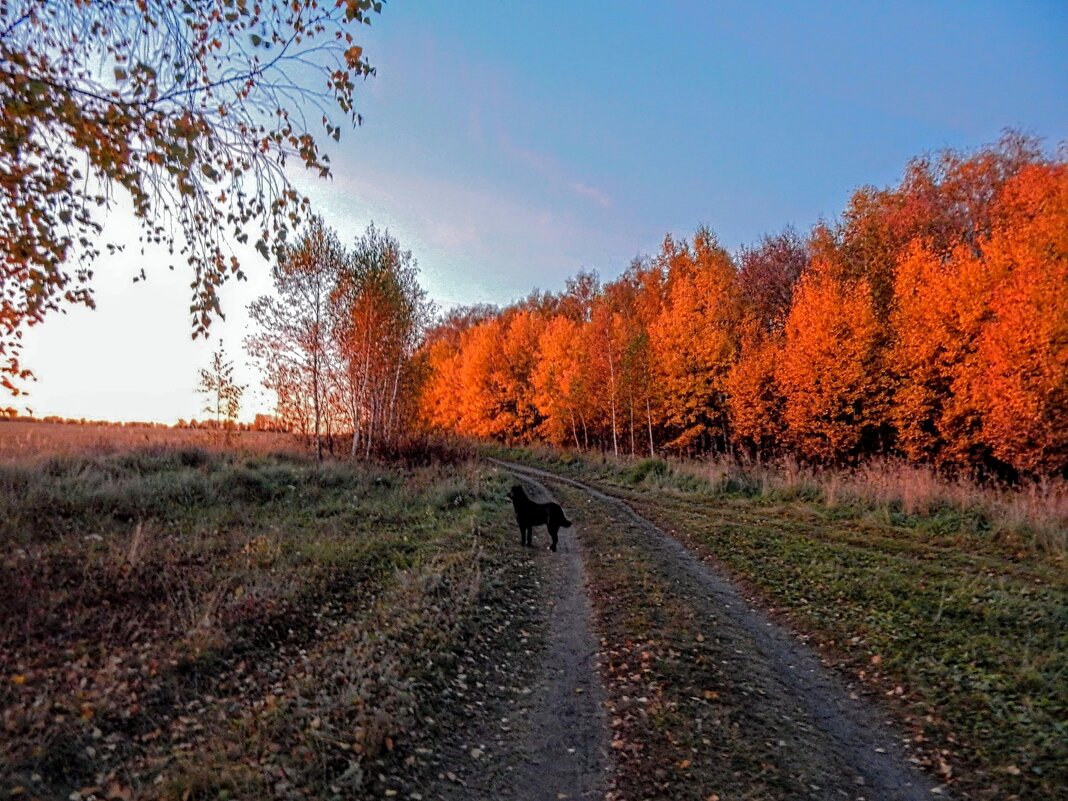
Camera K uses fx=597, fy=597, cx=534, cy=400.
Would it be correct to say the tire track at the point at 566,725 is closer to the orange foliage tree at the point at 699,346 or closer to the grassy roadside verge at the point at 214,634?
the grassy roadside verge at the point at 214,634

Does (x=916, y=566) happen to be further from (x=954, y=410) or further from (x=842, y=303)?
(x=842, y=303)

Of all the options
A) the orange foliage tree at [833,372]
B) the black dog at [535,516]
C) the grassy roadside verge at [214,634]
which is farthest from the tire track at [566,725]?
the orange foliage tree at [833,372]

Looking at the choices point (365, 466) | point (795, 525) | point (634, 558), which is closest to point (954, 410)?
point (795, 525)

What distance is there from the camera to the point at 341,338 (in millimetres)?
27219

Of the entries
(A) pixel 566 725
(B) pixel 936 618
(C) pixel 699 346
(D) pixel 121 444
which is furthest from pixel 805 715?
(C) pixel 699 346

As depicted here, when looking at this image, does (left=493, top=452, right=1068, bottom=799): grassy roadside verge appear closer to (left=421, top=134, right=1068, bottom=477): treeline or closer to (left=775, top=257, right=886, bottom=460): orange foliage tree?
(left=421, top=134, right=1068, bottom=477): treeline

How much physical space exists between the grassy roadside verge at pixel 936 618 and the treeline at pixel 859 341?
8.77m

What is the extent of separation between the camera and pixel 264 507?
15680 mm

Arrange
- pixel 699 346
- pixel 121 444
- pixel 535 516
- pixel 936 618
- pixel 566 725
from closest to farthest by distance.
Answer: pixel 566 725
pixel 936 618
pixel 535 516
pixel 121 444
pixel 699 346

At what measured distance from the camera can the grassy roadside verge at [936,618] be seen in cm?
561

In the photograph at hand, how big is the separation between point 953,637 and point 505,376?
44.2 metres

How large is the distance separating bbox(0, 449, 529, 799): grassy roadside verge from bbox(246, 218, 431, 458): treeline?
1119cm

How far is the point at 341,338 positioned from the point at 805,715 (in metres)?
24.7

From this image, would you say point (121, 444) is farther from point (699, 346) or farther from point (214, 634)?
point (699, 346)
